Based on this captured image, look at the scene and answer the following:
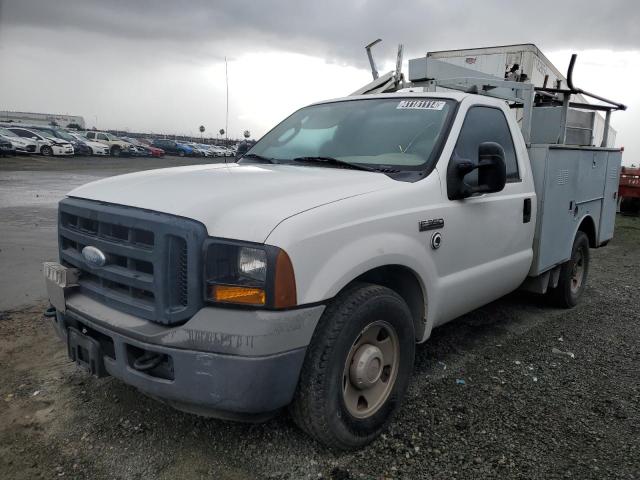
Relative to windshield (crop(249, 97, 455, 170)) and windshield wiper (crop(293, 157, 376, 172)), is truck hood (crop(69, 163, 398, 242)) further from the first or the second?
windshield (crop(249, 97, 455, 170))

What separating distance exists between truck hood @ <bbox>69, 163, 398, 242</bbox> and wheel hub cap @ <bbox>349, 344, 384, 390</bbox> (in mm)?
804

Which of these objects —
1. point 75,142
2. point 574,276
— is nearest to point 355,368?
point 574,276

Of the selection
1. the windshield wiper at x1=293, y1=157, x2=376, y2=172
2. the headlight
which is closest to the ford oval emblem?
the headlight

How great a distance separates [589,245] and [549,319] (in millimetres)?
1141

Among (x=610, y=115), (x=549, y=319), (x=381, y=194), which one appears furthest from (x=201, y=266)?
(x=610, y=115)

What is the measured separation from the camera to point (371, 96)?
3.98m

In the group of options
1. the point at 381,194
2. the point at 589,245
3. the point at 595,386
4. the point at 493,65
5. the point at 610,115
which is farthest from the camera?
the point at 493,65

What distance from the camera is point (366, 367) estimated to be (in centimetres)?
269

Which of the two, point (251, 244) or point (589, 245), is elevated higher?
point (251, 244)

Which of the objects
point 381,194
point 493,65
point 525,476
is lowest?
point 525,476

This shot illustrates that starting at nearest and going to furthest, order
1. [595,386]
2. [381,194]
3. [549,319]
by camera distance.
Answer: [381,194], [595,386], [549,319]

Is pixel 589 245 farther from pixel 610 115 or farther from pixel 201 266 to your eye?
pixel 201 266

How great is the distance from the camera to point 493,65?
1029 centimetres

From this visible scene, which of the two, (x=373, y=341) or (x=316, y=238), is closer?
(x=316, y=238)
